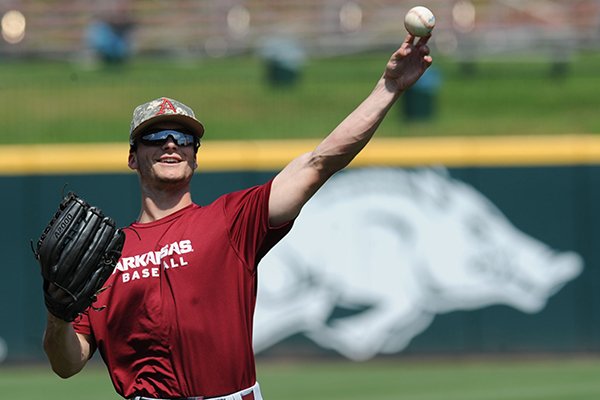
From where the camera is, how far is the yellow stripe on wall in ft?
39.6

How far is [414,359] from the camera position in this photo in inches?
474

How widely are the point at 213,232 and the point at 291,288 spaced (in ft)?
25.3

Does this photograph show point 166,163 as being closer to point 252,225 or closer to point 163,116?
point 163,116

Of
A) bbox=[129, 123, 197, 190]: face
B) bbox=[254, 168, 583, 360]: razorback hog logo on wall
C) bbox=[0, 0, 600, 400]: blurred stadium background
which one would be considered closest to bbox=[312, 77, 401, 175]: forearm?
bbox=[129, 123, 197, 190]: face

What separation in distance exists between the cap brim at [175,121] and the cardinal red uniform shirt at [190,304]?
0.30 m

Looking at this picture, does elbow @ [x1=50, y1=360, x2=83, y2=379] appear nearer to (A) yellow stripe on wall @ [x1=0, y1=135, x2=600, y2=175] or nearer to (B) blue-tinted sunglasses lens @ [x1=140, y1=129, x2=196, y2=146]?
(B) blue-tinted sunglasses lens @ [x1=140, y1=129, x2=196, y2=146]

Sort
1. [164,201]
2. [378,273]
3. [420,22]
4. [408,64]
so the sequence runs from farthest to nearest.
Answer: [378,273], [164,201], [408,64], [420,22]

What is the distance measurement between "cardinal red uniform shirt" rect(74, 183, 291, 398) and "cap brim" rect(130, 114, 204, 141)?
0.99 ft

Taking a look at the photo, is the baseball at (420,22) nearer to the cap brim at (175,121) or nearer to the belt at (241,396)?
the cap brim at (175,121)

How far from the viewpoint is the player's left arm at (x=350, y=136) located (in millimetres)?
4148

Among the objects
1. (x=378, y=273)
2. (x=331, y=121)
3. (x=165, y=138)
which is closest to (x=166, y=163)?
(x=165, y=138)

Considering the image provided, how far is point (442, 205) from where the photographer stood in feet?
39.7

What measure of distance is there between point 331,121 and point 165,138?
11.5m

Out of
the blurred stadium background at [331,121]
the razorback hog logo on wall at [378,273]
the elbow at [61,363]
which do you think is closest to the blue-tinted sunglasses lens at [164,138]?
the elbow at [61,363]
